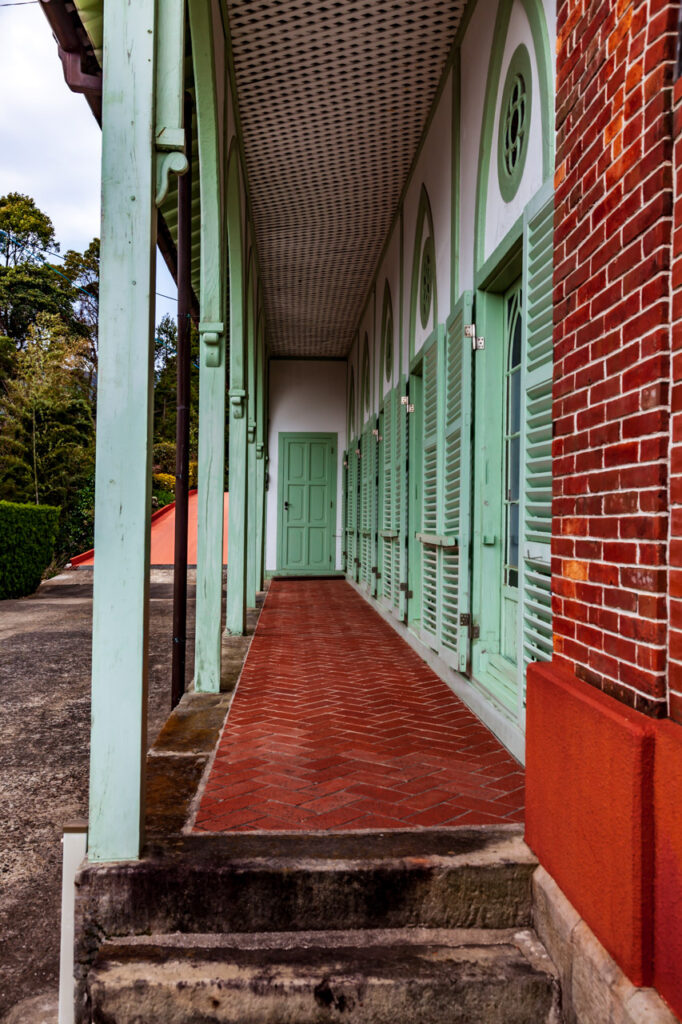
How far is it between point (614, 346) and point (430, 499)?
11.8 feet

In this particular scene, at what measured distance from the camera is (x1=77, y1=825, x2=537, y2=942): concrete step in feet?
6.93

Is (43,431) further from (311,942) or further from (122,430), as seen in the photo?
(311,942)

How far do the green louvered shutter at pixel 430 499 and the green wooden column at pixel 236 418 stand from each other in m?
1.42

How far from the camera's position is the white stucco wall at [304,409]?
14.2 metres

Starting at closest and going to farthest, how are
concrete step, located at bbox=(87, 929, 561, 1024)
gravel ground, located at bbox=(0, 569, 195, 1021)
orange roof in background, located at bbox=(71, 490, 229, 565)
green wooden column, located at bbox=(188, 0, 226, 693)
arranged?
concrete step, located at bbox=(87, 929, 561, 1024), gravel ground, located at bbox=(0, 569, 195, 1021), green wooden column, located at bbox=(188, 0, 226, 693), orange roof in background, located at bbox=(71, 490, 229, 565)

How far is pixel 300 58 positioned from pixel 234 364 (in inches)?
84.5

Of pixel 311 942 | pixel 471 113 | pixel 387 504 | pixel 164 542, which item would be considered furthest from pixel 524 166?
pixel 164 542

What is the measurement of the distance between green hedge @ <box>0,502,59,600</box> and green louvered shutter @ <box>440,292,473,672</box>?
919 centimetres

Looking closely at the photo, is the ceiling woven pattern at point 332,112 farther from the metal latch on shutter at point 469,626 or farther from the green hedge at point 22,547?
the green hedge at point 22,547

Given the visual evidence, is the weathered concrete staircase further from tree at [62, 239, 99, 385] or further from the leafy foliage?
A: tree at [62, 239, 99, 385]

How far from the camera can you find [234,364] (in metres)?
5.98

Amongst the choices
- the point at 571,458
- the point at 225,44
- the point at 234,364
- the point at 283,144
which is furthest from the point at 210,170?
the point at 571,458

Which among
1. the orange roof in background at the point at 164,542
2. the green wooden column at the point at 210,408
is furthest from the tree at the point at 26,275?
the green wooden column at the point at 210,408

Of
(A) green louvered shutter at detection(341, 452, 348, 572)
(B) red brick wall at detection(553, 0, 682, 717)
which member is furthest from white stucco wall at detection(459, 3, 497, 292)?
(A) green louvered shutter at detection(341, 452, 348, 572)
